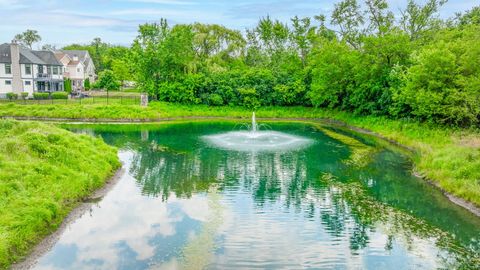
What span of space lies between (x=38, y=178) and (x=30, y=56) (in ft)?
168

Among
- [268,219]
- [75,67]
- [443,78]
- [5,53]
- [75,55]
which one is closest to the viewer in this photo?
[268,219]

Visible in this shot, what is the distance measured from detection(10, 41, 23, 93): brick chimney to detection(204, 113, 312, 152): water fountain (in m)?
35.9

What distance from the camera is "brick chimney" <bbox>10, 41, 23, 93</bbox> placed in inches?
2311

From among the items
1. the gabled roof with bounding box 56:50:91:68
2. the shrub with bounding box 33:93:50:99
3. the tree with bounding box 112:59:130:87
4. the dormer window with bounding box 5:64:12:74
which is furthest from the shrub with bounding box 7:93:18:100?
the gabled roof with bounding box 56:50:91:68

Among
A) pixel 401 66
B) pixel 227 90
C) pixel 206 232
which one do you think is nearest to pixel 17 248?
pixel 206 232

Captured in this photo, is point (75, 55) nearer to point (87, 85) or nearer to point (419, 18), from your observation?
point (87, 85)

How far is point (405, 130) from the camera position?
35938 mm

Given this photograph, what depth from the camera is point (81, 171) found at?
2069 cm

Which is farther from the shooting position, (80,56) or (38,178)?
(80,56)

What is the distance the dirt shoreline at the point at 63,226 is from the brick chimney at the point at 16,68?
43844 mm

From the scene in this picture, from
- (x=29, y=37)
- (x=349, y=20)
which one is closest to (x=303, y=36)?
(x=349, y=20)

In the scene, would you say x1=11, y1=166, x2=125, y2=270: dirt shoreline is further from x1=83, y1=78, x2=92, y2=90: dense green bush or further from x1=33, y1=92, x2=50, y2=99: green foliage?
x1=83, y1=78, x2=92, y2=90: dense green bush

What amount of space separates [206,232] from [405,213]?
8.96 metres

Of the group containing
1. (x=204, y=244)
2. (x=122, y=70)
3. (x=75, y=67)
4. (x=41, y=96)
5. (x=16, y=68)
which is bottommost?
(x=204, y=244)
